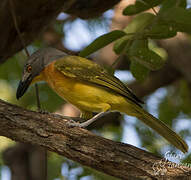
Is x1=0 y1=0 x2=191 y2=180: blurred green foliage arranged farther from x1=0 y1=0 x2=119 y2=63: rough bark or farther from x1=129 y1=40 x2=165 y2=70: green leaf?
x1=0 y1=0 x2=119 y2=63: rough bark

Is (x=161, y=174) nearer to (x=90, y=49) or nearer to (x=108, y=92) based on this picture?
(x=108, y=92)

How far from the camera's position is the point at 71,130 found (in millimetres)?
3611

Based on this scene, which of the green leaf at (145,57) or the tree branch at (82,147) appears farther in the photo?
the green leaf at (145,57)

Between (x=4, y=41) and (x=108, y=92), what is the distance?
1.48m

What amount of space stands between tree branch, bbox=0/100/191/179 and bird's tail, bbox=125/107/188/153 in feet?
1.82

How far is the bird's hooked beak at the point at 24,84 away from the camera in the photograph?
14.7 ft

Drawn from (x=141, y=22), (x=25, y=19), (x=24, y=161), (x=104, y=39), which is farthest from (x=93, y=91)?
(x=24, y=161)

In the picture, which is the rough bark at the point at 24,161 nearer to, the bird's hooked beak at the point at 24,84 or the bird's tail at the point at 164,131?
the bird's hooked beak at the point at 24,84

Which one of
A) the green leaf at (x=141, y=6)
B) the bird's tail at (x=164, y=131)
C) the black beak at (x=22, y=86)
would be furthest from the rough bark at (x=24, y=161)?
the green leaf at (x=141, y=6)

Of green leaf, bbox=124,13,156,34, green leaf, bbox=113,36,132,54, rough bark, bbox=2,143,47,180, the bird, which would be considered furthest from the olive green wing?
rough bark, bbox=2,143,47,180

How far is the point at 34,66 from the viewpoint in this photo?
4.61 meters

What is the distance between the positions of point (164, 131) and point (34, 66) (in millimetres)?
1673

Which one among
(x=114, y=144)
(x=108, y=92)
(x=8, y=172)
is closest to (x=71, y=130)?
(x=114, y=144)

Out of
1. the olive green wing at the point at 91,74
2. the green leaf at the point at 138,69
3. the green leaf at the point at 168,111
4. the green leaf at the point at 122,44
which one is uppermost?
the green leaf at the point at 168,111
